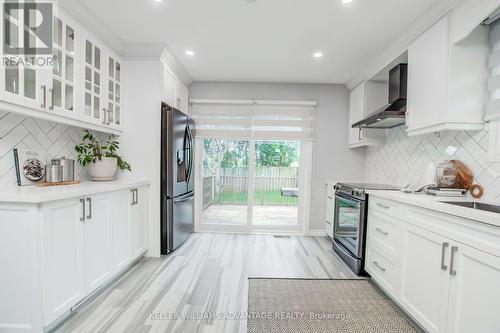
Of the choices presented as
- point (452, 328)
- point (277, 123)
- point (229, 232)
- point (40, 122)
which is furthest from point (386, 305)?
point (40, 122)

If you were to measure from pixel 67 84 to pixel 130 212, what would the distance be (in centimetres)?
128

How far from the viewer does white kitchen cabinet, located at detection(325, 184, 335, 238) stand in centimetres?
349

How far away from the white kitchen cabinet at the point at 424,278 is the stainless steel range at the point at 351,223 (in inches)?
24.7

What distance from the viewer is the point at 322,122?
12.6 ft

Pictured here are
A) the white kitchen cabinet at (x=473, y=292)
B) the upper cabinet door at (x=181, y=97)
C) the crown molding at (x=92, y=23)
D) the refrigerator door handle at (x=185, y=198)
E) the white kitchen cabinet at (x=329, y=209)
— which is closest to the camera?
the white kitchen cabinet at (x=473, y=292)

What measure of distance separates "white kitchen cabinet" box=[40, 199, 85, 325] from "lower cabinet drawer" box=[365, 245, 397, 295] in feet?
8.18

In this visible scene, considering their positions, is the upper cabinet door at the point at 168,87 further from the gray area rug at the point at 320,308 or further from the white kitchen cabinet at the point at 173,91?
the gray area rug at the point at 320,308

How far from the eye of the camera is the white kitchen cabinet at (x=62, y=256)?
57.8 inches

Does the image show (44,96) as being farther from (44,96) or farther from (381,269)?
(381,269)

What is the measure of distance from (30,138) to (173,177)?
1.32 m

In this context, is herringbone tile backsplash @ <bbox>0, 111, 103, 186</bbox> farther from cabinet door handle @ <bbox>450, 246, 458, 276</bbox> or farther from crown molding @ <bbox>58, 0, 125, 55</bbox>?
cabinet door handle @ <bbox>450, 246, 458, 276</bbox>

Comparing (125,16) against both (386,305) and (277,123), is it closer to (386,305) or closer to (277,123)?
(277,123)

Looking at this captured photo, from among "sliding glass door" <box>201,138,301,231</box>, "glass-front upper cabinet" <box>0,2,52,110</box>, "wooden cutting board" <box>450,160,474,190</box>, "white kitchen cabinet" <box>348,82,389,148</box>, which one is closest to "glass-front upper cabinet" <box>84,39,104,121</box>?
"glass-front upper cabinet" <box>0,2,52,110</box>

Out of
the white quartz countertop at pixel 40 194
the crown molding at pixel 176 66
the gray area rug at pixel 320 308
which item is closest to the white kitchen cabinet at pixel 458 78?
the gray area rug at pixel 320 308
